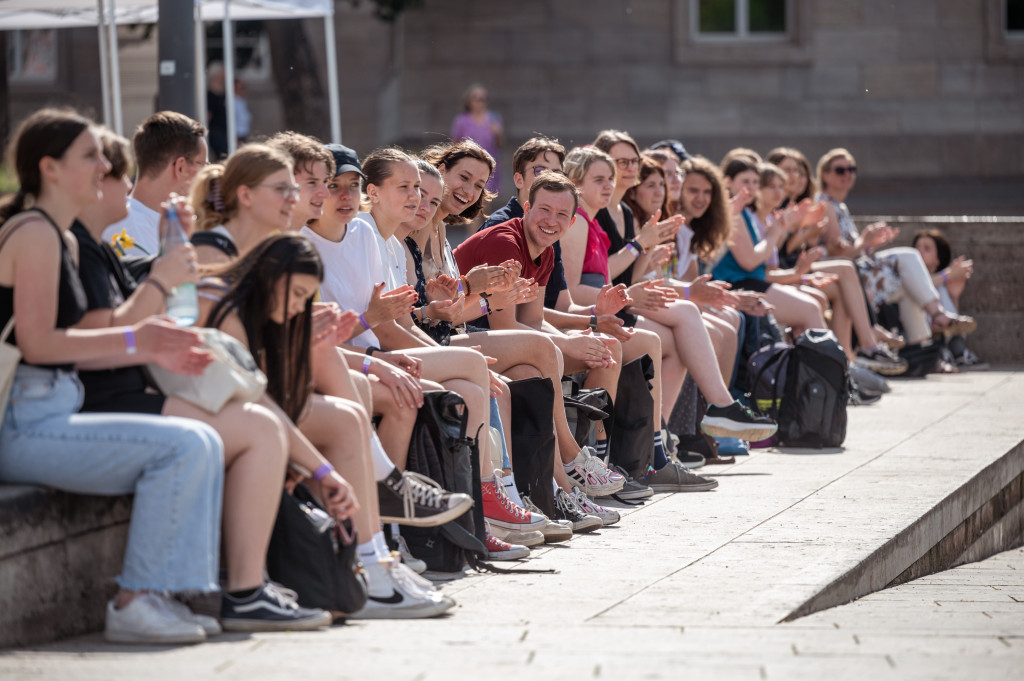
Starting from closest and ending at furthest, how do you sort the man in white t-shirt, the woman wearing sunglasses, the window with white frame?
the man in white t-shirt < the woman wearing sunglasses < the window with white frame

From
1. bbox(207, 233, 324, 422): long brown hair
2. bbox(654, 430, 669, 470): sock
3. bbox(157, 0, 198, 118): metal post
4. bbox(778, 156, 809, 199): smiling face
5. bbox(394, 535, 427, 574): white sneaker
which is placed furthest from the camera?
bbox(778, 156, 809, 199): smiling face

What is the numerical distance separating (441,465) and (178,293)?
134 cm

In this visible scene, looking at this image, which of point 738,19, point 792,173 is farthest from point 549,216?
point 738,19

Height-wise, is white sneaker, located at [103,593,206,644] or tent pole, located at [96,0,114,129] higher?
tent pole, located at [96,0,114,129]

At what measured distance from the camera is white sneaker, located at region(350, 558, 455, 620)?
183 inches

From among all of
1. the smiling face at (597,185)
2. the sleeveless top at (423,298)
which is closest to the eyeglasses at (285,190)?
the sleeveless top at (423,298)

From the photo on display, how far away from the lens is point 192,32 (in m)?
7.11

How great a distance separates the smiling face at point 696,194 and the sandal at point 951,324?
408 cm

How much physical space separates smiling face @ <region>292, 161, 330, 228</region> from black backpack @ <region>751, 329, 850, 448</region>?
4.04 metres

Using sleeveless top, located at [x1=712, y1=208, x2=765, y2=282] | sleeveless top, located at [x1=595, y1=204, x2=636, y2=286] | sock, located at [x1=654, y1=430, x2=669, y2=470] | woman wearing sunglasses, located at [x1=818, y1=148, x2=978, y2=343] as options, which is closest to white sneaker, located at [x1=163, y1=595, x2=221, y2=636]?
sock, located at [x1=654, y1=430, x2=669, y2=470]

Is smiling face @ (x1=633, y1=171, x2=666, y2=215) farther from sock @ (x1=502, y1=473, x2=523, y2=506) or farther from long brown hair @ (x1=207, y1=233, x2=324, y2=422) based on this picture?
long brown hair @ (x1=207, y1=233, x2=324, y2=422)

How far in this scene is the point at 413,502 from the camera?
5121 millimetres

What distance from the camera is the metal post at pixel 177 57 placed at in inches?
277

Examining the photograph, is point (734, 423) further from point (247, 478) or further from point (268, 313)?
point (247, 478)
